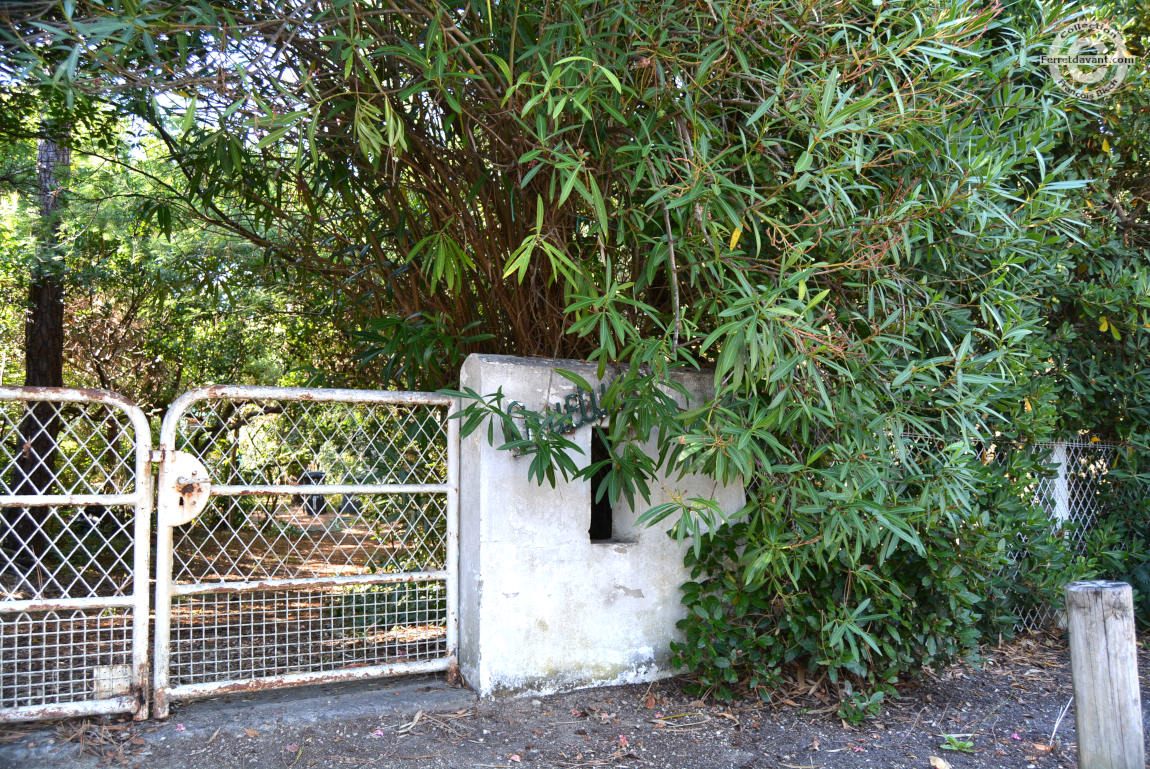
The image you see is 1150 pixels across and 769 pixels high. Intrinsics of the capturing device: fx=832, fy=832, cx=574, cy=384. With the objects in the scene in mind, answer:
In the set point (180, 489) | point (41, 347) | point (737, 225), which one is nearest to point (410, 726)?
point (180, 489)

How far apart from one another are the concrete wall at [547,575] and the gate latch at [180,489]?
109 centimetres

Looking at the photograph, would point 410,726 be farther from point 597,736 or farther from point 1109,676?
point 1109,676

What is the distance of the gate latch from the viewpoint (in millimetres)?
3217

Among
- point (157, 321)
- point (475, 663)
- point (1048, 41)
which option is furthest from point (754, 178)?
point (157, 321)

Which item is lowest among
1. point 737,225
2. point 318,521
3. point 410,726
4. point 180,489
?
point 410,726

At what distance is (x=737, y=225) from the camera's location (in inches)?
123

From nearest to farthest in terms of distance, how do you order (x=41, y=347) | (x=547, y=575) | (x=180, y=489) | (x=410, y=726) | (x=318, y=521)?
(x=180, y=489)
(x=410, y=726)
(x=547, y=575)
(x=318, y=521)
(x=41, y=347)

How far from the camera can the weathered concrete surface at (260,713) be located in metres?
2.94

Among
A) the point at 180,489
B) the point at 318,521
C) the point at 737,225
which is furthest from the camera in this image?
the point at 318,521

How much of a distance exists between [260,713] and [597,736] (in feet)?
4.50

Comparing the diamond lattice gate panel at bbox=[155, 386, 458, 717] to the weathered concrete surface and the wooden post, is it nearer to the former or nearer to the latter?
the weathered concrete surface

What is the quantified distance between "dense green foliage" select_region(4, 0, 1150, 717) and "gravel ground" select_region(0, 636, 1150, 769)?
8.0 inches

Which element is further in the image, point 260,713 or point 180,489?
point 260,713

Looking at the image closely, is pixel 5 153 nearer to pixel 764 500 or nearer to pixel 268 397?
pixel 268 397
